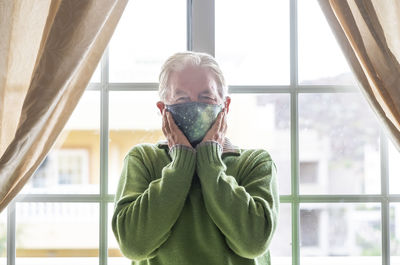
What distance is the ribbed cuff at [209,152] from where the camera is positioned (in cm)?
138

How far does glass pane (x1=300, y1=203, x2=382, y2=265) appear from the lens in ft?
6.12

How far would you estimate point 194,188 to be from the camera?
142 cm

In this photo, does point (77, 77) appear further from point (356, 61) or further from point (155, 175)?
point (356, 61)

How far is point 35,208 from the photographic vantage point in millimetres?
1850

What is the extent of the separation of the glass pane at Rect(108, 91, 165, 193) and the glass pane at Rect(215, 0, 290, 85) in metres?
0.35

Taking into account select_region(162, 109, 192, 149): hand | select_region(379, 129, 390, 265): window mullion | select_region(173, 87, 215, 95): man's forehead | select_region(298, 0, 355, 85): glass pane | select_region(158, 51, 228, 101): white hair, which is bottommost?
select_region(379, 129, 390, 265): window mullion

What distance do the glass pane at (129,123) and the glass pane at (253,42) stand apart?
1.16ft

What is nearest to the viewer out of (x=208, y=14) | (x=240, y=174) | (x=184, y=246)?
(x=184, y=246)

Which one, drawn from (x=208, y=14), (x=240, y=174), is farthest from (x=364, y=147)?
(x=208, y=14)

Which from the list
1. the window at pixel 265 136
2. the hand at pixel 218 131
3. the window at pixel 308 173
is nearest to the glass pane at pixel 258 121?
the window at pixel 265 136

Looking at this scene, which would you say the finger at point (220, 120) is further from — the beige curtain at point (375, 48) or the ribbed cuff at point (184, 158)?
the beige curtain at point (375, 48)

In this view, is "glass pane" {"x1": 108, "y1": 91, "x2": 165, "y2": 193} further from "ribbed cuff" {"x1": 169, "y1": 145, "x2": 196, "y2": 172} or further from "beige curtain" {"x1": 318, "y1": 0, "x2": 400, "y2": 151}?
"beige curtain" {"x1": 318, "y1": 0, "x2": 400, "y2": 151}

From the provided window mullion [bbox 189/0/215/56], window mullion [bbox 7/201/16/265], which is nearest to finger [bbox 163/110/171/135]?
window mullion [bbox 189/0/215/56]

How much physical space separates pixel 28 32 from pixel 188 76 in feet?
1.94
